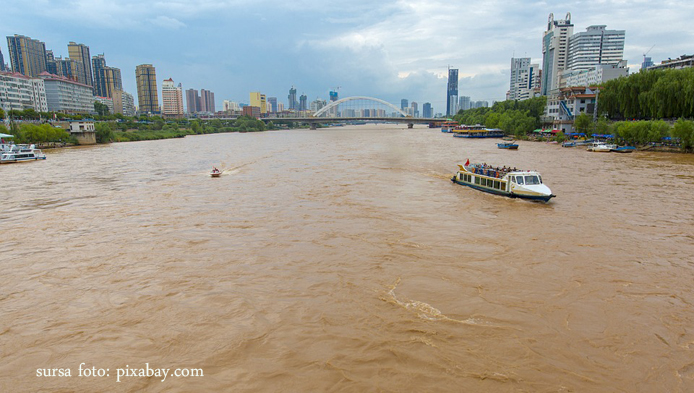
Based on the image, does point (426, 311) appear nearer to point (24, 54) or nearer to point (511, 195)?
point (511, 195)

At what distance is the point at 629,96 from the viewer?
51500 millimetres

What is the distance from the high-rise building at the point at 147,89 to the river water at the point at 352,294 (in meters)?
193

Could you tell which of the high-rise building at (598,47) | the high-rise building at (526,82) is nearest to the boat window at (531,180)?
the high-rise building at (598,47)

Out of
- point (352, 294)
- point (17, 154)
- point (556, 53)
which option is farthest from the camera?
point (556, 53)

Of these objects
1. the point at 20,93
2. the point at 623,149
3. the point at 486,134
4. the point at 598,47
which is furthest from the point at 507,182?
the point at 598,47

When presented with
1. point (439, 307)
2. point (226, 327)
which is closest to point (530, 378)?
point (439, 307)

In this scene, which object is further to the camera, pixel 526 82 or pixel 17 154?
pixel 526 82

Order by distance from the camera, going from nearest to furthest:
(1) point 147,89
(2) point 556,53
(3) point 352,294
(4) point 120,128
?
(3) point 352,294, (4) point 120,128, (2) point 556,53, (1) point 147,89

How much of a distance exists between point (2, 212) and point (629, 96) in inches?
2473

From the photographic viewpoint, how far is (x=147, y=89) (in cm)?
18888

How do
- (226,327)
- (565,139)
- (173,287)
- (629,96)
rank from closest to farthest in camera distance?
(226,327), (173,287), (629,96), (565,139)

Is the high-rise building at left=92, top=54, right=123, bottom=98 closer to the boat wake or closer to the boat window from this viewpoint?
the boat window

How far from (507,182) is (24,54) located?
205 m

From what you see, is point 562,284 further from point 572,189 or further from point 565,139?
point 565,139
